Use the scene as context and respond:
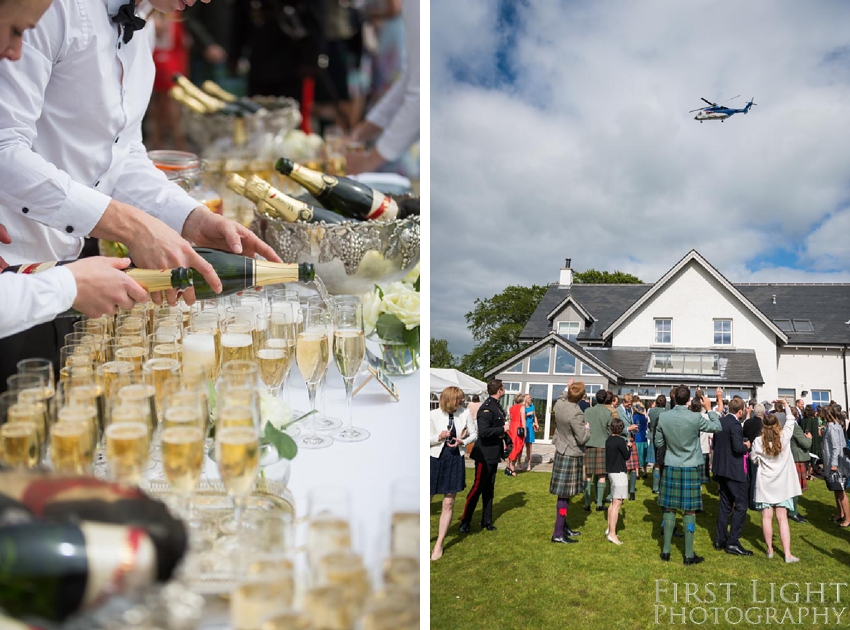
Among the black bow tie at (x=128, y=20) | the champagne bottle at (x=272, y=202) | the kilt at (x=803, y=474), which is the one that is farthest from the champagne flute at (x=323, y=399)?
the kilt at (x=803, y=474)

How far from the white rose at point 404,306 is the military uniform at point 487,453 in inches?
64.2

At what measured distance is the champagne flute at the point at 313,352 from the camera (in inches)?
49.0

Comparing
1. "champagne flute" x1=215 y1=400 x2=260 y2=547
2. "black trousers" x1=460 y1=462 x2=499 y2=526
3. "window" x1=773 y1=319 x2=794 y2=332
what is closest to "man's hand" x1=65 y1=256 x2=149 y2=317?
"champagne flute" x1=215 y1=400 x2=260 y2=547

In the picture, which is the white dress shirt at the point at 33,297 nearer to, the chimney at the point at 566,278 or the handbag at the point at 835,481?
the chimney at the point at 566,278

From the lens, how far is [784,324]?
10.9ft

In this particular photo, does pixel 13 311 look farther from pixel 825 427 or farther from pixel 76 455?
pixel 825 427

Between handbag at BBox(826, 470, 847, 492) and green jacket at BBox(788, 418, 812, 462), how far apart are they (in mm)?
147

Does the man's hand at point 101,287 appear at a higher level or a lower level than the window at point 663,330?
lower

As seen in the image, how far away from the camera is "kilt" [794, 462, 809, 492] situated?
335 cm

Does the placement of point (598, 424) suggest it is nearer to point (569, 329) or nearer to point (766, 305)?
point (569, 329)

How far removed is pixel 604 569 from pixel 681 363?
970 mm

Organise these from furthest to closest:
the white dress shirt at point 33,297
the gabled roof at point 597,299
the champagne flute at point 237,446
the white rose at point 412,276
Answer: the gabled roof at point 597,299, the white rose at point 412,276, the white dress shirt at point 33,297, the champagne flute at point 237,446

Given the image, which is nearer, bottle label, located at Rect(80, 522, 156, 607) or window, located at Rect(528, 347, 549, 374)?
bottle label, located at Rect(80, 522, 156, 607)

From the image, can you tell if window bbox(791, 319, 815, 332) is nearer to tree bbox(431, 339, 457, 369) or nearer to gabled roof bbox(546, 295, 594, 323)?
gabled roof bbox(546, 295, 594, 323)
